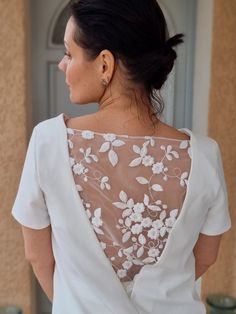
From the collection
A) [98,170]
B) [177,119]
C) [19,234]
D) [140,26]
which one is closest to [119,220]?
[98,170]

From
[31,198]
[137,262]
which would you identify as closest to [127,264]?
[137,262]

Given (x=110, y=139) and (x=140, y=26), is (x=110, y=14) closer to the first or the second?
(x=140, y=26)

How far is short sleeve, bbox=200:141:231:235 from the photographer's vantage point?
86cm

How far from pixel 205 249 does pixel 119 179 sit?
351mm

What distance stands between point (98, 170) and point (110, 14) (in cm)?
28

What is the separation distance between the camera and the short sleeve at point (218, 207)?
86 centimetres

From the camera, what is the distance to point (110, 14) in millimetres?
740

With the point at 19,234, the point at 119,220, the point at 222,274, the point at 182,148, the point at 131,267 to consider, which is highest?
the point at 182,148

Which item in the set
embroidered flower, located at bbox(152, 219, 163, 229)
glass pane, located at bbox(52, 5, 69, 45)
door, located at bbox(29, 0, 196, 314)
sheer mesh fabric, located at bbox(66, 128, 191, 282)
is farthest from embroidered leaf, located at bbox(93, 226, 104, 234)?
glass pane, located at bbox(52, 5, 69, 45)

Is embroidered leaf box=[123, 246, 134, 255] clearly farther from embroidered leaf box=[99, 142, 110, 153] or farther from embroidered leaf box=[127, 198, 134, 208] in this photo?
embroidered leaf box=[99, 142, 110, 153]

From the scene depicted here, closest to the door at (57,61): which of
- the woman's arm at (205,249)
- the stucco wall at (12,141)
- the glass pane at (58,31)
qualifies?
the glass pane at (58,31)

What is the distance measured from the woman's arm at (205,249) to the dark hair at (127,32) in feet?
1.37

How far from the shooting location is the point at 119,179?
0.82m

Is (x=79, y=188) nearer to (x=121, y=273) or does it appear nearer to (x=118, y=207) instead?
(x=118, y=207)
